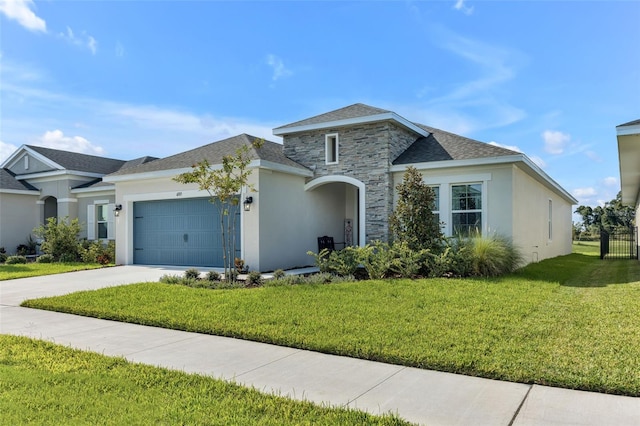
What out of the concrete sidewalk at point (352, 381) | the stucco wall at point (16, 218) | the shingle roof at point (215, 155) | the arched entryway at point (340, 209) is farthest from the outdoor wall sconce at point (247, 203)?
the stucco wall at point (16, 218)

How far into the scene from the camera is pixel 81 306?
8570 mm

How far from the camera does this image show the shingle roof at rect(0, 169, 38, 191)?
2250cm

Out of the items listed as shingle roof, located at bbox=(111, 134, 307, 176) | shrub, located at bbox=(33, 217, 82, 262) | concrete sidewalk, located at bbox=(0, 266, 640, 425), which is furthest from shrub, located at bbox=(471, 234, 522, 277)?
shrub, located at bbox=(33, 217, 82, 262)

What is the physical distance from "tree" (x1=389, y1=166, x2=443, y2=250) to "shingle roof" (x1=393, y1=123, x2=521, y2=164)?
7.05 feet

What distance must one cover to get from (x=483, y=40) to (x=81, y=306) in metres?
12.1

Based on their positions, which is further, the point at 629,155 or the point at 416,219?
the point at 629,155

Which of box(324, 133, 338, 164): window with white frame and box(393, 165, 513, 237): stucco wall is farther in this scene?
box(324, 133, 338, 164): window with white frame

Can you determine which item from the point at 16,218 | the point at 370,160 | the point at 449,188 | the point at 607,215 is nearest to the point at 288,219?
the point at 370,160

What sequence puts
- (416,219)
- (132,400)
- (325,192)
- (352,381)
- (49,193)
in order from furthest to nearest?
(49,193), (325,192), (416,219), (352,381), (132,400)

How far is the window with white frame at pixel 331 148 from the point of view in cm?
1541

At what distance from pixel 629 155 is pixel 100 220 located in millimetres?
21767

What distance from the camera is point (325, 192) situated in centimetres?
1680

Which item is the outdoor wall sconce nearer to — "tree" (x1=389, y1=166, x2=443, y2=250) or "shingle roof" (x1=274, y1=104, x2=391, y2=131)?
"shingle roof" (x1=274, y1=104, x2=391, y2=131)

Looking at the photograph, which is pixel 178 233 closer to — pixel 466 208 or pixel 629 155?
pixel 466 208
